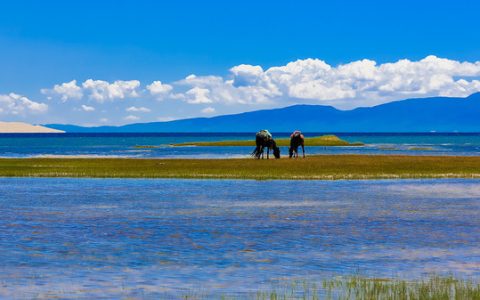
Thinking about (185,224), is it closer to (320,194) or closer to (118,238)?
(118,238)

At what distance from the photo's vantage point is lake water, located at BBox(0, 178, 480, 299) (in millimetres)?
17500

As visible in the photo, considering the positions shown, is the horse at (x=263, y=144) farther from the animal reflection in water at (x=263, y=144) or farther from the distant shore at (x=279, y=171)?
the distant shore at (x=279, y=171)

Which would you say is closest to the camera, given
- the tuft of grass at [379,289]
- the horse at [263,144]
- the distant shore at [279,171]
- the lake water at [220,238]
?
the tuft of grass at [379,289]

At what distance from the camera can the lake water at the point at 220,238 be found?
1750cm

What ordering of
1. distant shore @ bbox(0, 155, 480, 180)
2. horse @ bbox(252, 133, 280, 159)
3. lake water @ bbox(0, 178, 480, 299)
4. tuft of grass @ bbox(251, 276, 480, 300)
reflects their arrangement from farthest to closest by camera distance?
horse @ bbox(252, 133, 280, 159), distant shore @ bbox(0, 155, 480, 180), lake water @ bbox(0, 178, 480, 299), tuft of grass @ bbox(251, 276, 480, 300)

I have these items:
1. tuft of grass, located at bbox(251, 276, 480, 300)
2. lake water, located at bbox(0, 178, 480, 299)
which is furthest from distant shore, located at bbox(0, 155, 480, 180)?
tuft of grass, located at bbox(251, 276, 480, 300)

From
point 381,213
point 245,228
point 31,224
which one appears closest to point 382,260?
point 245,228

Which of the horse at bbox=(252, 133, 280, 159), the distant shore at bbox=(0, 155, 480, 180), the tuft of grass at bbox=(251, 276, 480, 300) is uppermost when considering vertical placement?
the horse at bbox=(252, 133, 280, 159)

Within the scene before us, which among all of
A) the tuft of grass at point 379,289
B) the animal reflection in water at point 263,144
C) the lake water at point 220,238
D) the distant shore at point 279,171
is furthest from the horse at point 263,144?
the tuft of grass at point 379,289

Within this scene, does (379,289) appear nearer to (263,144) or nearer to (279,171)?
(279,171)

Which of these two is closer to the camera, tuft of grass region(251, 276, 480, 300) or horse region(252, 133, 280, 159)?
tuft of grass region(251, 276, 480, 300)

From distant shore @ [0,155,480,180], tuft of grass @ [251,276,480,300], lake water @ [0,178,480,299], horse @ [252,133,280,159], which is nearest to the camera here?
tuft of grass @ [251,276,480,300]

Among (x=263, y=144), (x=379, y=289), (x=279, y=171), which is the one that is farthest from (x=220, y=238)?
(x=263, y=144)

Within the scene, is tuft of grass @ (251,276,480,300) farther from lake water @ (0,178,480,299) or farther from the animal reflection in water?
the animal reflection in water
